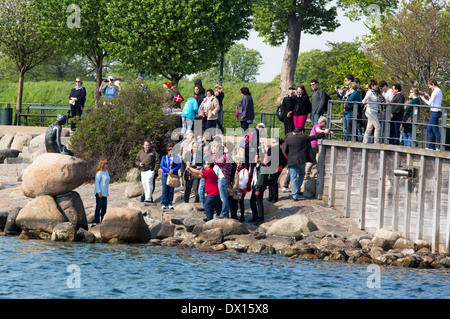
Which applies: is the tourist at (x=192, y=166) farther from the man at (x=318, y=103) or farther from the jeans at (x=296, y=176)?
the man at (x=318, y=103)

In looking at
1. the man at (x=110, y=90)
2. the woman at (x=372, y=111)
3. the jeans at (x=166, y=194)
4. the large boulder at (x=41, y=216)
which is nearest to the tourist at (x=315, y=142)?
the woman at (x=372, y=111)

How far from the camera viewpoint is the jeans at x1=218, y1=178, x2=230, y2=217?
65.9 ft

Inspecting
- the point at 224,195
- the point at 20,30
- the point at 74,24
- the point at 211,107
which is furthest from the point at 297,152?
A: the point at 20,30

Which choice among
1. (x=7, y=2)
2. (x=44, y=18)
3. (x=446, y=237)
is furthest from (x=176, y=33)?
(x=446, y=237)

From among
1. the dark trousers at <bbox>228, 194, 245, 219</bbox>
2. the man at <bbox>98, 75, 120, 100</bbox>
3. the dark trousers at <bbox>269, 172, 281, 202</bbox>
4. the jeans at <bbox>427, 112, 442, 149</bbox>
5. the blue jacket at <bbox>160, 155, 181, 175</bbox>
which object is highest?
the man at <bbox>98, 75, 120, 100</bbox>

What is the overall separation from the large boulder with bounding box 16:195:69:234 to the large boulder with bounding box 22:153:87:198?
0.37 metres

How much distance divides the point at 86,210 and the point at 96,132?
4.69 metres

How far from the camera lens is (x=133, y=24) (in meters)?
35.0

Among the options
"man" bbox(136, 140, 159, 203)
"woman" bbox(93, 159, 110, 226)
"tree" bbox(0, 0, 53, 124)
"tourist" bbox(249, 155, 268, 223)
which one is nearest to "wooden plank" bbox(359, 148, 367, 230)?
"tourist" bbox(249, 155, 268, 223)

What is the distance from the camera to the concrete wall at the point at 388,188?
18406 millimetres

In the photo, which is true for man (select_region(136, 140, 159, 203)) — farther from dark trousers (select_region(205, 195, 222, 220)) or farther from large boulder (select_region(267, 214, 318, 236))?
large boulder (select_region(267, 214, 318, 236))

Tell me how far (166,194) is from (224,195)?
211 centimetres

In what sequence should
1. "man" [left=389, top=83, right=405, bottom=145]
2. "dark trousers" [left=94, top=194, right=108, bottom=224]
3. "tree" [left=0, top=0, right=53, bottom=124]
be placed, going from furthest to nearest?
"tree" [left=0, top=0, right=53, bottom=124] < "dark trousers" [left=94, top=194, right=108, bottom=224] < "man" [left=389, top=83, right=405, bottom=145]

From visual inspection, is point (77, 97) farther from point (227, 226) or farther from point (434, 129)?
point (434, 129)
